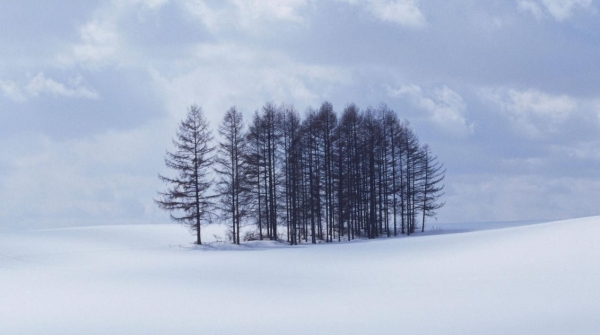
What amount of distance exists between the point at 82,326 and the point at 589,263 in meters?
14.7

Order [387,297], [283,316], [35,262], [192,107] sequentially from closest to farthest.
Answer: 1. [283,316]
2. [387,297]
3. [35,262]
4. [192,107]

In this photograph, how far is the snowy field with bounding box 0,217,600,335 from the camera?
43.2 feet

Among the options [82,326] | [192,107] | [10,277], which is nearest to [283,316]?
[82,326]

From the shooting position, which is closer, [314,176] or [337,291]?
[337,291]

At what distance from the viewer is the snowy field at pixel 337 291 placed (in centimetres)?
1318

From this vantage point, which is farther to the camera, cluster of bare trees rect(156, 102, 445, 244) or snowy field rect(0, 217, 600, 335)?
cluster of bare trees rect(156, 102, 445, 244)

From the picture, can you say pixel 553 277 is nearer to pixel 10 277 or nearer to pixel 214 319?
pixel 214 319

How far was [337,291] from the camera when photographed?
17.9m

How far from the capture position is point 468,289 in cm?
1705

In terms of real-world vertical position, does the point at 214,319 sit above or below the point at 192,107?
below

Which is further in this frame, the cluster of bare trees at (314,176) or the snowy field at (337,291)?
the cluster of bare trees at (314,176)

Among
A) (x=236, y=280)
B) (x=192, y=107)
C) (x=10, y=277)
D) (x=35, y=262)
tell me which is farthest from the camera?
(x=192, y=107)

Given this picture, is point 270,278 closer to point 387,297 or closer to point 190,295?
point 190,295

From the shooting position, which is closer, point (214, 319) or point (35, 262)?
point (214, 319)
